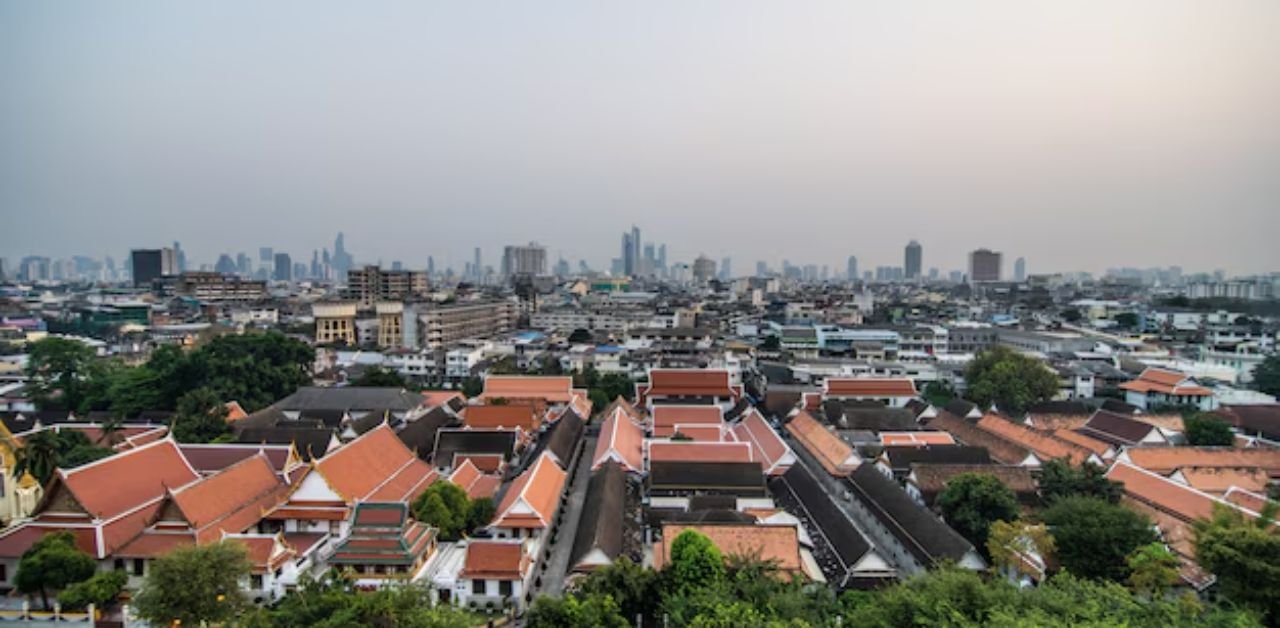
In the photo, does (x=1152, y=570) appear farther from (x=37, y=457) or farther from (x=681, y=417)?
(x=37, y=457)

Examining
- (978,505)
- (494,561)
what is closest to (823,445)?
(978,505)

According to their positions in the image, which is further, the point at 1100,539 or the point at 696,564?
the point at 1100,539

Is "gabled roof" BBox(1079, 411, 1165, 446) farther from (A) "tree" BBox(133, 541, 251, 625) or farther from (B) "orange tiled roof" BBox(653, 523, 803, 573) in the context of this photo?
(A) "tree" BBox(133, 541, 251, 625)

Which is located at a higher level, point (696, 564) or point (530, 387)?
point (530, 387)

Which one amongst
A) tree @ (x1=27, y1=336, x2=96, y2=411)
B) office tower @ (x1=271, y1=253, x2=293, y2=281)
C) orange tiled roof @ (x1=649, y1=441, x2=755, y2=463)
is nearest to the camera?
orange tiled roof @ (x1=649, y1=441, x2=755, y2=463)

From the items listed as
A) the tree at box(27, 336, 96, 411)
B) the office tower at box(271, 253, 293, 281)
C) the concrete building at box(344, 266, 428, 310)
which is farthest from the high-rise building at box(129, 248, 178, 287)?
the tree at box(27, 336, 96, 411)

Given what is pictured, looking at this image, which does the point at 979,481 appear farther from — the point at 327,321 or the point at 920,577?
the point at 327,321
